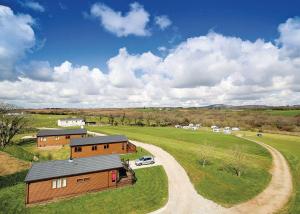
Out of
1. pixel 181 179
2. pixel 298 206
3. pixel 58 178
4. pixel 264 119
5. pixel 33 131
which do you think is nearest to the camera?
pixel 298 206

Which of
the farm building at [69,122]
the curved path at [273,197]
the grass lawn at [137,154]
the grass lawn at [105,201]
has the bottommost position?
the curved path at [273,197]

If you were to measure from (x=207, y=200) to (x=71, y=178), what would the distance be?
18134 mm

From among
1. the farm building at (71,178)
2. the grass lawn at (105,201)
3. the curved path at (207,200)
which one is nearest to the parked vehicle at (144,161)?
the curved path at (207,200)

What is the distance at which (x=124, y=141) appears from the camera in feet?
188

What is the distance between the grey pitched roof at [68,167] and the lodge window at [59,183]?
2.36 feet

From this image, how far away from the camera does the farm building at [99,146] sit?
175ft

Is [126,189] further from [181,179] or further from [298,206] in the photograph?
[298,206]

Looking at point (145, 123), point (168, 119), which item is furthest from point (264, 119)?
point (145, 123)

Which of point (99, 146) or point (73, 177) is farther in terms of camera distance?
point (99, 146)

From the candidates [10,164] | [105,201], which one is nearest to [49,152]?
[10,164]

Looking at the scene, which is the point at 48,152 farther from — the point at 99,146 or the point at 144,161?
the point at 144,161

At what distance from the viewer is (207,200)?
94.3ft

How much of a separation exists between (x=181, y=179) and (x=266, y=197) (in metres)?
12.1

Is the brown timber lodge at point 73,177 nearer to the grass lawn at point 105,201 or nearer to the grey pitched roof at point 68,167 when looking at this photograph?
the grey pitched roof at point 68,167
